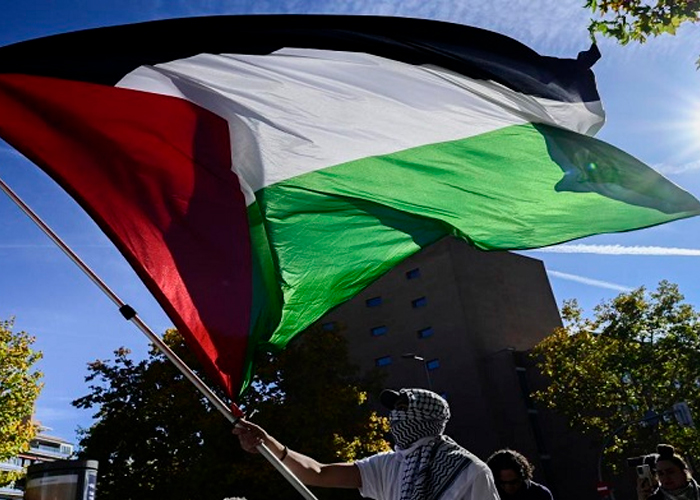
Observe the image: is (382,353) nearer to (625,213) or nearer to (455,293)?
(455,293)

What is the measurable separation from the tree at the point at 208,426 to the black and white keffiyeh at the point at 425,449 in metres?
19.9

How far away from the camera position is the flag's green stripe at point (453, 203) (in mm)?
3945

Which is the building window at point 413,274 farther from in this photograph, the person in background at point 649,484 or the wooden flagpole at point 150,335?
the wooden flagpole at point 150,335

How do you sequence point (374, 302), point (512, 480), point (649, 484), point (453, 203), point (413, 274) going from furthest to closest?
point (374, 302), point (413, 274), point (649, 484), point (512, 480), point (453, 203)

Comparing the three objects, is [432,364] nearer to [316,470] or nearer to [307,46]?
[307,46]

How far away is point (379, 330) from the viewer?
44406 millimetres

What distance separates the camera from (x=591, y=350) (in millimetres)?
31062

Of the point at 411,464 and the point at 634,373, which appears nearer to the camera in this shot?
the point at 411,464

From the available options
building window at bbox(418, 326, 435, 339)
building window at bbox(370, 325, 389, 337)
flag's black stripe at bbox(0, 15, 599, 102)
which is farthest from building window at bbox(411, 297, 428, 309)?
flag's black stripe at bbox(0, 15, 599, 102)

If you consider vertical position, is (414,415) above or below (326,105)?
below

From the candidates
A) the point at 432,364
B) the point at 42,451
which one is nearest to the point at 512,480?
the point at 432,364

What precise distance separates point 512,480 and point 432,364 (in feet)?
120

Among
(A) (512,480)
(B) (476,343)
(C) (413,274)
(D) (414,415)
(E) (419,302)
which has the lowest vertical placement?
(A) (512,480)

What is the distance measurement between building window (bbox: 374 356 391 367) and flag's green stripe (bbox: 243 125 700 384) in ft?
129
